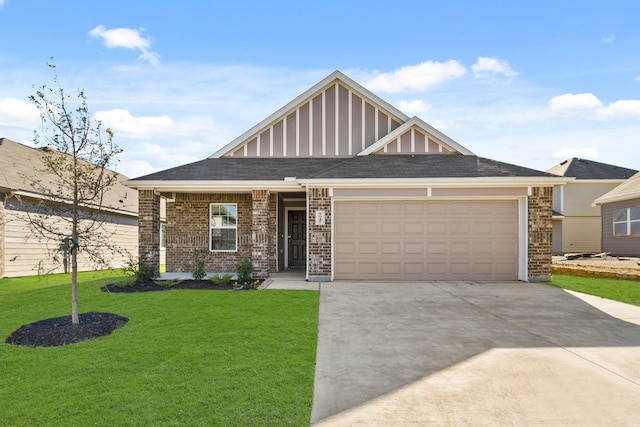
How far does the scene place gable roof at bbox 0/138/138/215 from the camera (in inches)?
536

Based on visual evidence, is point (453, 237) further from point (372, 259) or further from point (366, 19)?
point (366, 19)

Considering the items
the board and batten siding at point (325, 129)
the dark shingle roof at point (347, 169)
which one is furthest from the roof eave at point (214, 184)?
the board and batten siding at point (325, 129)

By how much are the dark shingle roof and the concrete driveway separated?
4.13 metres

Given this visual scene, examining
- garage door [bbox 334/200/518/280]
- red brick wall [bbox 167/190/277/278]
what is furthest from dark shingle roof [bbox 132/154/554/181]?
red brick wall [bbox 167/190/277/278]

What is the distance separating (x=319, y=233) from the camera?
11.6m

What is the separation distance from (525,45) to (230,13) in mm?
10016

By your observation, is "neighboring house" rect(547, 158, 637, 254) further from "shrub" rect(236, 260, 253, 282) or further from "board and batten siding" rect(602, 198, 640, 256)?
"shrub" rect(236, 260, 253, 282)

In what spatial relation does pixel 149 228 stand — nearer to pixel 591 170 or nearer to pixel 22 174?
pixel 22 174

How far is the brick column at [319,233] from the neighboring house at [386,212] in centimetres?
3

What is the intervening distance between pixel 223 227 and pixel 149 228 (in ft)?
8.08

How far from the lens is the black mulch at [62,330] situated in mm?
5888

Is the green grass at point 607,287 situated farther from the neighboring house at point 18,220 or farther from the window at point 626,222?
the neighboring house at point 18,220

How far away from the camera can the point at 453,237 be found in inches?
455

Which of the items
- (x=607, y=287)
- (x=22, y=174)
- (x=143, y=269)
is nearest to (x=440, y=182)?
(x=607, y=287)
